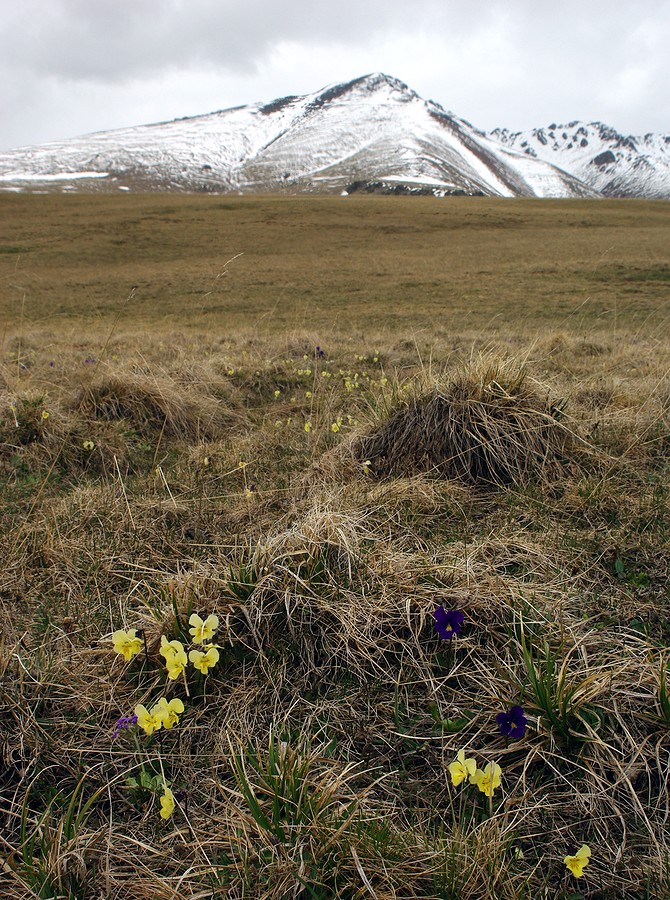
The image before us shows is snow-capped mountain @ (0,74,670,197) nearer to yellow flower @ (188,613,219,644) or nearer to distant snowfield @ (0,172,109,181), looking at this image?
distant snowfield @ (0,172,109,181)

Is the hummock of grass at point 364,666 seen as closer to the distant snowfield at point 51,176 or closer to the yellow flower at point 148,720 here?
the yellow flower at point 148,720

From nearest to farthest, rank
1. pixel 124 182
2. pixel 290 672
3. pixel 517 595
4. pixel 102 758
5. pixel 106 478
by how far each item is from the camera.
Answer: pixel 102 758 < pixel 290 672 < pixel 517 595 < pixel 106 478 < pixel 124 182

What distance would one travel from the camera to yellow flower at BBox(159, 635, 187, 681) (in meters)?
1.78

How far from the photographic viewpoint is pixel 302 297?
1686 cm

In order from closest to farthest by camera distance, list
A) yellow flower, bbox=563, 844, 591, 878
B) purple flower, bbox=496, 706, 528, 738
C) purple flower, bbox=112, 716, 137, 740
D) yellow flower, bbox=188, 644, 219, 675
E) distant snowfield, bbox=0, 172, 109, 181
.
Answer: yellow flower, bbox=563, 844, 591, 878 < purple flower, bbox=496, 706, 528, 738 < purple flower, bbox=112, 716, 137, 740 < yellow flower, bbox=188, 644, 219, 675 < distant snowfield, bbox=0, 172, 109, 181

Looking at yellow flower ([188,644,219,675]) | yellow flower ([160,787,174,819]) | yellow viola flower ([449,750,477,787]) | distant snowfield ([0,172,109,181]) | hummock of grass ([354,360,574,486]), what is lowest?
yellow flower ([160,787,174,819])

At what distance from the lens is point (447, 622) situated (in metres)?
1.91

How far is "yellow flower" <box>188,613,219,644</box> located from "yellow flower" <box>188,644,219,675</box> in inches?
1.9

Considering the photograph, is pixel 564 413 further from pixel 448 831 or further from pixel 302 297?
pixel 302 297

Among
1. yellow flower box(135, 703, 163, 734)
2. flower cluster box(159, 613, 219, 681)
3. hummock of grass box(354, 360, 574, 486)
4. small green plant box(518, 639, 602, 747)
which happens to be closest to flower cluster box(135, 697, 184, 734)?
yellow flower box(135, 703, 163, 734)

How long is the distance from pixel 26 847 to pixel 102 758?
365 millimetres

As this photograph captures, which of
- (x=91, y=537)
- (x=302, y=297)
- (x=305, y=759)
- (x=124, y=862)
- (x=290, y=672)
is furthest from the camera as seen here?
(x=302, y=297)

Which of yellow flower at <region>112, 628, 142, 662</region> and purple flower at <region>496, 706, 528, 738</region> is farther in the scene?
yellow flower at <region>112, 628, 142, 662</region>

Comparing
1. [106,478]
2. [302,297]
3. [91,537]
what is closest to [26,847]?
[91,537]
